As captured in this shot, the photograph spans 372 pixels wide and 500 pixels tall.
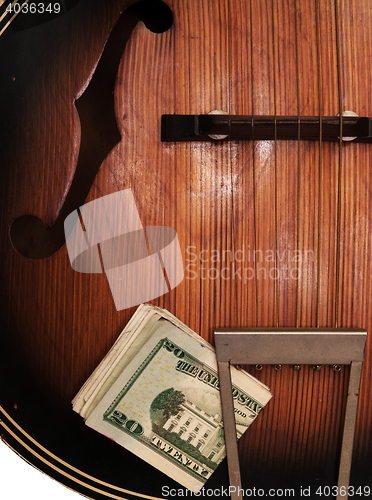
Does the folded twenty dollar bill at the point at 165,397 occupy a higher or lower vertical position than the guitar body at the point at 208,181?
lower

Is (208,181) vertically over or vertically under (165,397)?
over

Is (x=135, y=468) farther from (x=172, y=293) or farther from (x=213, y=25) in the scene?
(x=213, y=25)

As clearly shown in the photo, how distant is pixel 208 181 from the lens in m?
0.50

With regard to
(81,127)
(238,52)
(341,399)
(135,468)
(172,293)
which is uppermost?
(238,52)

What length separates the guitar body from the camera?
0.50 m

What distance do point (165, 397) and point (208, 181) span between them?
33 cm

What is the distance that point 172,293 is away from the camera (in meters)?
0.50

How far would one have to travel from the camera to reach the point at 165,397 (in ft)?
1.64

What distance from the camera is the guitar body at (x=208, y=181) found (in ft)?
1.63

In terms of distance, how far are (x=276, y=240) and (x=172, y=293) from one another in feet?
0.58

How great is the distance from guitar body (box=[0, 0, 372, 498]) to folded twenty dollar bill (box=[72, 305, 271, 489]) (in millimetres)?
21

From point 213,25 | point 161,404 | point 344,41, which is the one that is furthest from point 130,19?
point 161,404

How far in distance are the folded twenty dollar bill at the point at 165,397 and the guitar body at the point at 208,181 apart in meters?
0.02

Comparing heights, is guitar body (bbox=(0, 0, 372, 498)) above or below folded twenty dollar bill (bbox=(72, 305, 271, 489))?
above
